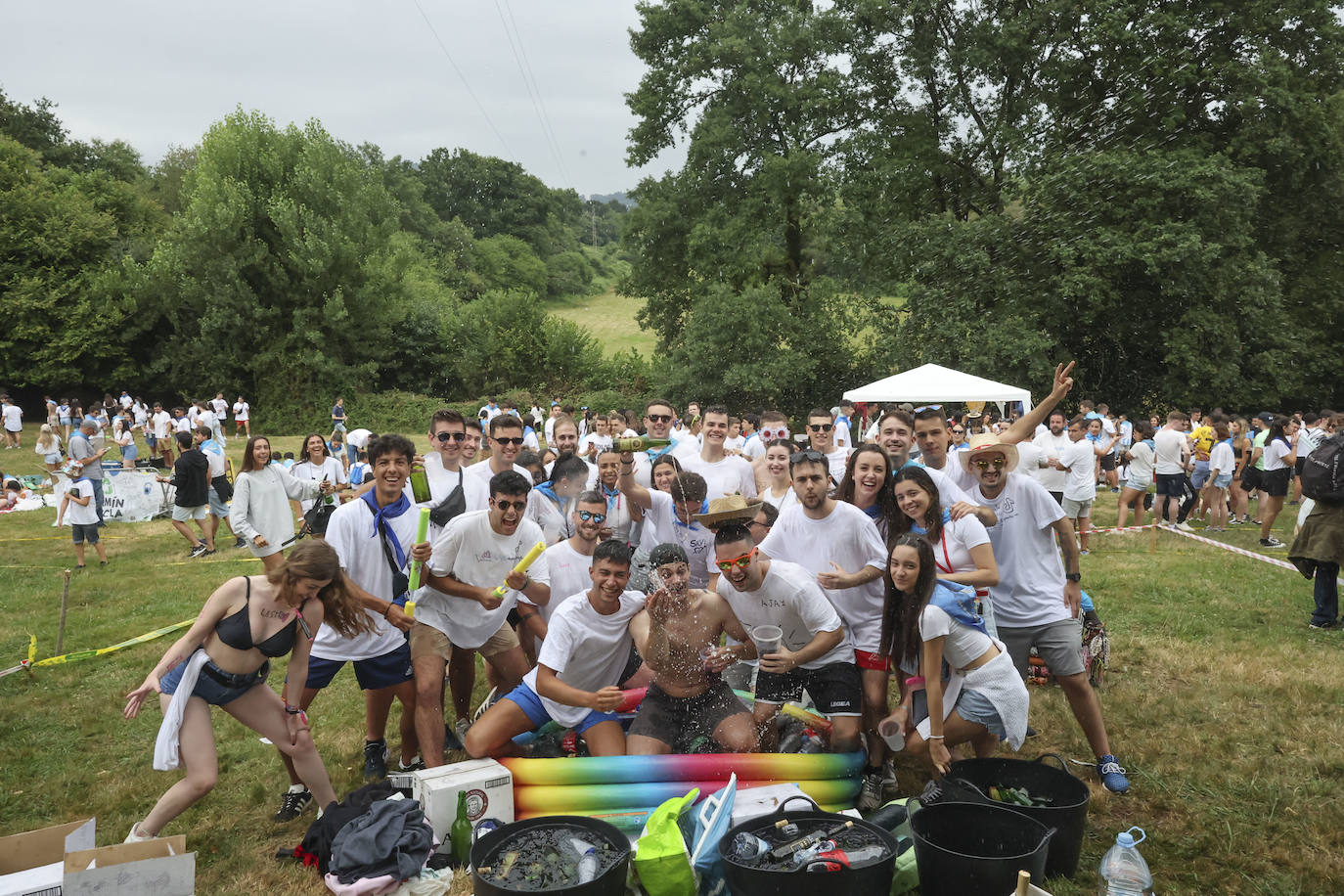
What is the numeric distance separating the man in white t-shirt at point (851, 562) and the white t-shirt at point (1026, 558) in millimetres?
697

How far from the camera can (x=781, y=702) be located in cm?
516

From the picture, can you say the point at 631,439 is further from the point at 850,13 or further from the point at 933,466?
the point at 850,13

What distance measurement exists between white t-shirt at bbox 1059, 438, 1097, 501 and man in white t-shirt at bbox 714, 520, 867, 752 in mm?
6704

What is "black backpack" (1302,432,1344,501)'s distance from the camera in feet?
23.9

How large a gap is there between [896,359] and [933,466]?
16.8m

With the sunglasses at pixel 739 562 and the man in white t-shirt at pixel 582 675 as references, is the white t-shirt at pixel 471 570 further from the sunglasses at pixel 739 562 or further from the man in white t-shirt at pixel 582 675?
the sunglasses at pixel 739 562

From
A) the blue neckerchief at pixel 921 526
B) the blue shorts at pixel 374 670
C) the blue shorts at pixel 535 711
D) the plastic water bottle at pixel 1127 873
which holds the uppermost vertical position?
the blue neckerchief at pixel 921 526

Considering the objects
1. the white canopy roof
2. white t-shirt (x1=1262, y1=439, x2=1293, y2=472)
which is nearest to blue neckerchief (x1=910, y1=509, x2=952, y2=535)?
the white canopy roof

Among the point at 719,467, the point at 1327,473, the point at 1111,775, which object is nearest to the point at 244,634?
the point at 719,467

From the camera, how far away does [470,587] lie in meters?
5.09

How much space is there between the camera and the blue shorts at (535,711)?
4.81m

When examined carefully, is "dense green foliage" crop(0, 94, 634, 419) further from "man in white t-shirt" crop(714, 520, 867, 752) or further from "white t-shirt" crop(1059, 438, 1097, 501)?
"man in white t-shirt" crop(714, 520, 867, 752)

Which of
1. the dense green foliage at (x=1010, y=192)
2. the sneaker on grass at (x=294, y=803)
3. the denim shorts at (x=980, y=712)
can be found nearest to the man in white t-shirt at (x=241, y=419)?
the dense green foliage at (x=1010, y=192)

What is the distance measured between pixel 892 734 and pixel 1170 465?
9572mm
